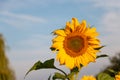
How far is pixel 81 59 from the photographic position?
11.9ft

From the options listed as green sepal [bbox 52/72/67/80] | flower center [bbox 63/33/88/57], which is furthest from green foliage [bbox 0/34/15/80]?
flower center [bbox 63/33/88/57]

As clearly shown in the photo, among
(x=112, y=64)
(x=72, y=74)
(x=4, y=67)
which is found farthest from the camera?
(x=112, y=64)

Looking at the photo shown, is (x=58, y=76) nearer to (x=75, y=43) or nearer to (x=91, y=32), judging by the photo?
(x=75, y=43)

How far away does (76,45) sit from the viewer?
3.65m

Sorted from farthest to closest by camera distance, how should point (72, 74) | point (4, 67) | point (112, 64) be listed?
point (112, 64)
point (4, 67)
point (72, 74)

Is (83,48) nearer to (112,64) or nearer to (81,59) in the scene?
(81,59)

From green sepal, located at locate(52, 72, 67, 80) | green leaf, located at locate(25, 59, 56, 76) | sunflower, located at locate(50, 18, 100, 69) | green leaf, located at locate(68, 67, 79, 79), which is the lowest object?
green sepal, located at locate(52, 72, 67, 80)

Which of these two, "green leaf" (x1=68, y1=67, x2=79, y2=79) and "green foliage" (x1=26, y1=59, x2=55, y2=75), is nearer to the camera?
"green leaf" (x1=68, y1=67, x2=79, y2=79)

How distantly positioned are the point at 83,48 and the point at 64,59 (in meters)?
0.20

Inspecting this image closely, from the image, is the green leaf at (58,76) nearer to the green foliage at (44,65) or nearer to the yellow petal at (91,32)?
the green foliage at (44,65)

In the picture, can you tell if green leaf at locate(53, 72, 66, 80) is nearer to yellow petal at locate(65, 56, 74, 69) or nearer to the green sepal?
the green sepal

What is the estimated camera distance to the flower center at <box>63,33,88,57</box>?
3.67 m

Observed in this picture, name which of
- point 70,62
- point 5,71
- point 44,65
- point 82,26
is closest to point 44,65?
point 44,65

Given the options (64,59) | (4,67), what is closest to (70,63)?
(64,59)
